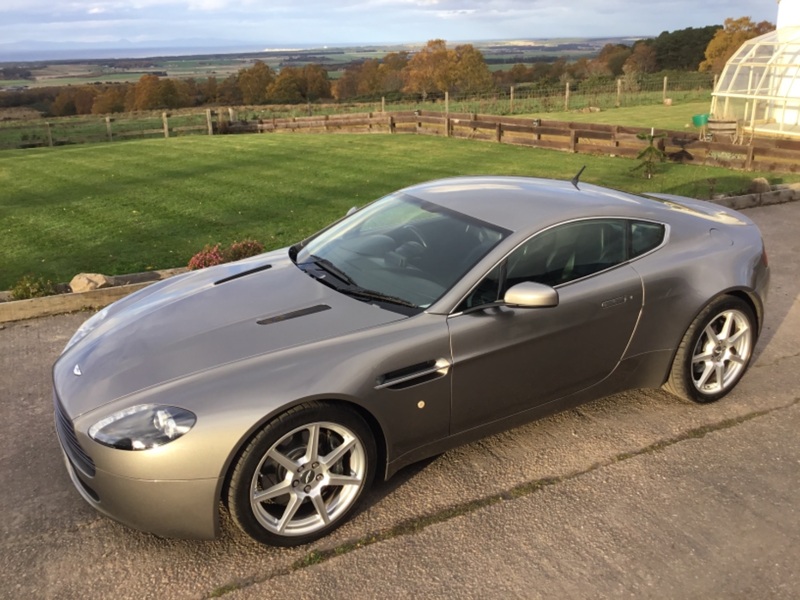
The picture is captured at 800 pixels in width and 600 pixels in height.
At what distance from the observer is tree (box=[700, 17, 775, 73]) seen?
211ft

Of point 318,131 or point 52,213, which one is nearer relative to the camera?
point 52,213

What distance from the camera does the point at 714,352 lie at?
461 centimetres

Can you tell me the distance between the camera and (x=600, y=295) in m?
3.97

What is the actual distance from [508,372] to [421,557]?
109cm

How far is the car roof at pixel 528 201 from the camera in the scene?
158 inches

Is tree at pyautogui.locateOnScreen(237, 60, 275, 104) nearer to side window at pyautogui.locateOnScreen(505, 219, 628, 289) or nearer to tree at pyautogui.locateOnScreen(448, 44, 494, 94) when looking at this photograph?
tree at pyautogui.locateOnScreen(448, 44, 494, 94)

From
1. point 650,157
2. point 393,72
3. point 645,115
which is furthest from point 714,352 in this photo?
point 393,72

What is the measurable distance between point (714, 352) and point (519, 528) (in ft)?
7.07

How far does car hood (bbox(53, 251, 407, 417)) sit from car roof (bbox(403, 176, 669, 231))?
102 centimetres

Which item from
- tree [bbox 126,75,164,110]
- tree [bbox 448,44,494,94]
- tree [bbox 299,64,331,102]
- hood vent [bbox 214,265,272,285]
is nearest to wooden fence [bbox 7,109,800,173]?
hood vent [bbox 214,265,272,285]

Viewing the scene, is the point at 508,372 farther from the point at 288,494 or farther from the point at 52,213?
the point at 52,213

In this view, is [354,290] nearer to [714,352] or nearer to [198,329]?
[198,329]

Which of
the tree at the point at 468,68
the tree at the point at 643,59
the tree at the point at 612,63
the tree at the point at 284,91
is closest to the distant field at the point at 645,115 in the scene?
the tree at the point at 284,91

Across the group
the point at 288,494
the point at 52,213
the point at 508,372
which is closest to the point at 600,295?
the point at 508,372
